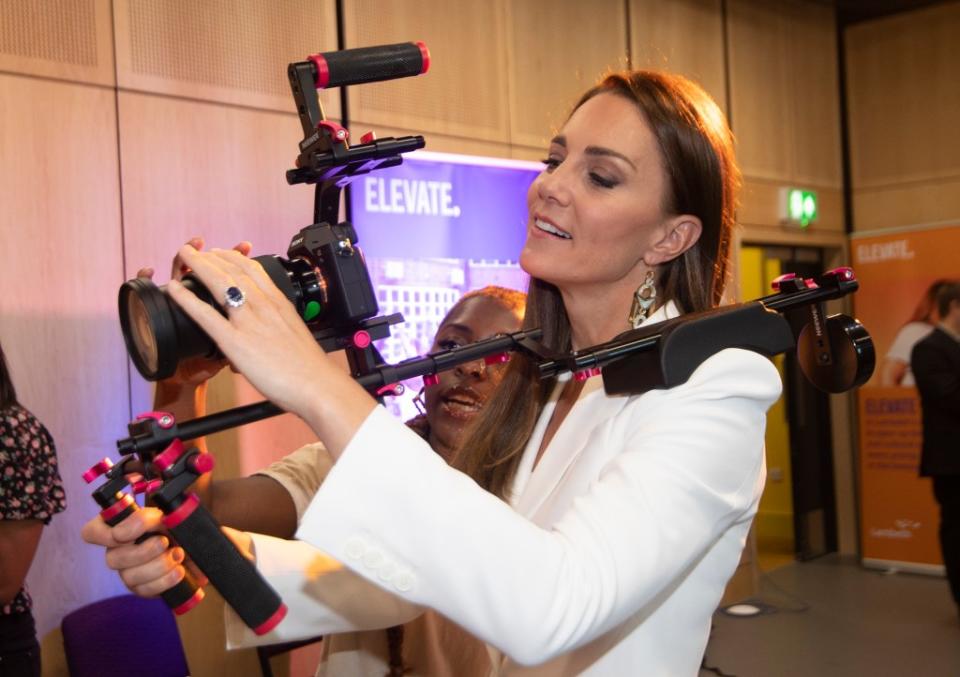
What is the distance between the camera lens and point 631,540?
926mm

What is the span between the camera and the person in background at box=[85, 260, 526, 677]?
1.66 meters

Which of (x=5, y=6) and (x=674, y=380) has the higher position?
(x=5, y=6)

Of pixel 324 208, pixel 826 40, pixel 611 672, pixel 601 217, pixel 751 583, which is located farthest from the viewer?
pixel 826 40

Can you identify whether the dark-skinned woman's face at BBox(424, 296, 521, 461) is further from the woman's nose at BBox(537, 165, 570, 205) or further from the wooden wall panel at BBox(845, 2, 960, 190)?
the wooden wall panel at BBox(845, 2, 960, 190)

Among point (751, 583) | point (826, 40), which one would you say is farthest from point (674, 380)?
point (826, 40)

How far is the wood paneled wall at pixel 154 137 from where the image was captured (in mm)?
3035

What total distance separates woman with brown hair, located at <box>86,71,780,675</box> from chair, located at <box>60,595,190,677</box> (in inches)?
68.2

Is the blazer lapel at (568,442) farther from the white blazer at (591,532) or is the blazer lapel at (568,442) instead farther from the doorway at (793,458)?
the doorway at (793,458)

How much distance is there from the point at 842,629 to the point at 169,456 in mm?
4677

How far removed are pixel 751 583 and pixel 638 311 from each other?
14.2ft

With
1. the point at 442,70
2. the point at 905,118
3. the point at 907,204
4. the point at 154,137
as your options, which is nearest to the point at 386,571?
the point at 154,137

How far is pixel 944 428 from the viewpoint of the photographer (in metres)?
4.66

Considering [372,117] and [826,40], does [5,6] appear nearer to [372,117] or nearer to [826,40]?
[372,117]

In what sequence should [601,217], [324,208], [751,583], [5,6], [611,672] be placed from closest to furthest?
[324,208] → [611,672] → [601,217] → [5,6] → [751,583]
